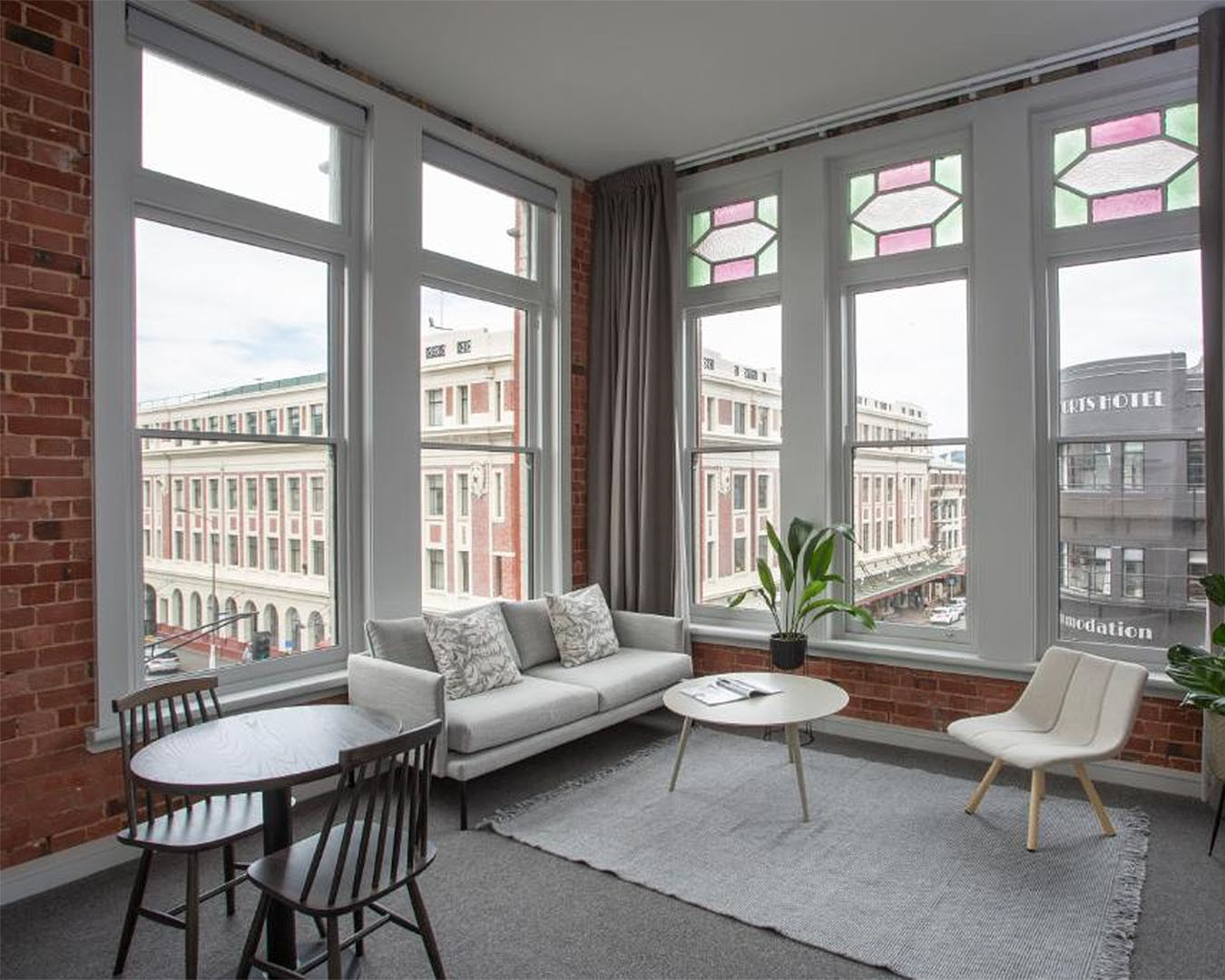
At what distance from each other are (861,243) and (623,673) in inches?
110

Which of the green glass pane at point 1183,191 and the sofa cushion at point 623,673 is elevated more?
the green glass pane at point 1183,191

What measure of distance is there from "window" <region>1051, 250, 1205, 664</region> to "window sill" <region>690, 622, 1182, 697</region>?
0.85 feet

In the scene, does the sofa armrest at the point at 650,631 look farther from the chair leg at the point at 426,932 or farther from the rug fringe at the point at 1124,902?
the chair leg at the point at 426,932

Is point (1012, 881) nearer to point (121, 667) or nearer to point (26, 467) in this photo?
point (121, 667)

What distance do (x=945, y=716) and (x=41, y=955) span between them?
392 cm

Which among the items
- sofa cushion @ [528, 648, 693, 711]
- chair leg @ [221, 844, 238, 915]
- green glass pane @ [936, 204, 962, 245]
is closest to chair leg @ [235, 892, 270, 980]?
chair leg @ [221, 844, 238, 915]

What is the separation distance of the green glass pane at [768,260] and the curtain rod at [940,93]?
584 mm

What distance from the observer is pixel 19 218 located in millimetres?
2852

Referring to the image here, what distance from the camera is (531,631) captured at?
4527mm

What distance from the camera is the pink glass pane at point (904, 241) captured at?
4.48 metres

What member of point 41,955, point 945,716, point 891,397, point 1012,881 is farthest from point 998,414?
point 41,955

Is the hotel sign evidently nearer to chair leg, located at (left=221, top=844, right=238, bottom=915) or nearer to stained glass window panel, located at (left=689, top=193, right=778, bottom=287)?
stained glass window panel, located at (left=689, top=193, right=778, bottom=287)

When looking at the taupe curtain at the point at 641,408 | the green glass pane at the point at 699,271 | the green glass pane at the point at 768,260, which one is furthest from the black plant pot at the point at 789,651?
the green glass pane at the point at 699,271

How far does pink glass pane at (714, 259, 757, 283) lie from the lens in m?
5.05
